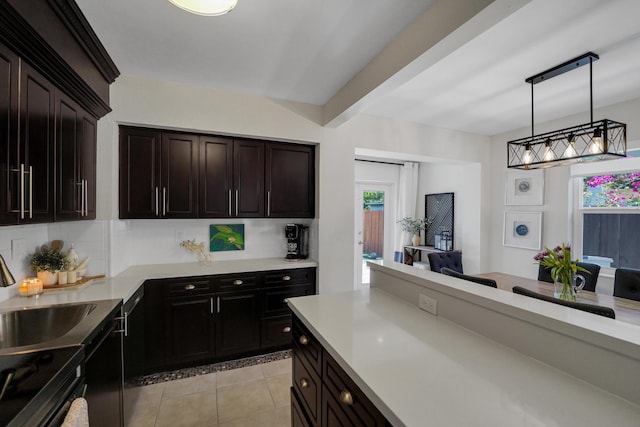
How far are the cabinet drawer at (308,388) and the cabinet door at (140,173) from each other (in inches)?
77.4

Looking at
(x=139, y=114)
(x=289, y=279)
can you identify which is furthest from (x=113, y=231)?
(x=289, y=279)

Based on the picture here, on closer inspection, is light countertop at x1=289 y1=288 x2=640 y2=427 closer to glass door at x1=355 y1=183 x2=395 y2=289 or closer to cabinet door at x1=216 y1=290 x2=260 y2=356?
cabinet door at x1=216 y1=290 x2=260 y2=356

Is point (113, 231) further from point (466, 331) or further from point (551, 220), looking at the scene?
point (551, 220)

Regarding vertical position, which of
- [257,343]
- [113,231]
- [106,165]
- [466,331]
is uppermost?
[106,165]

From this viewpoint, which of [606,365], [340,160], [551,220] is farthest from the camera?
[551,220]

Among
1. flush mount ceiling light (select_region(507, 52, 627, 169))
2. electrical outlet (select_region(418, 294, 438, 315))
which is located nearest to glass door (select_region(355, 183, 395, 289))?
flush mount ceiling light (select_region(507, 52, 627, 169))

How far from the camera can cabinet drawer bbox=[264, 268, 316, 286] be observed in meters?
2.92

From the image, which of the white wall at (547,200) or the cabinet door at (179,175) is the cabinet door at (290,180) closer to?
the cabinet door at (179,175)

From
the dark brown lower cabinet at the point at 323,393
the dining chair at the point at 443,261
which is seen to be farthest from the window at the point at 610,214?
the dark brown lower cabinet at the point at 323,393

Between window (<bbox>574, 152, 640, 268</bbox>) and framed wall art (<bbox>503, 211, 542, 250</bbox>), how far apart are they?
40 centimetres

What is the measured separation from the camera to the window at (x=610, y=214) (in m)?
3.03

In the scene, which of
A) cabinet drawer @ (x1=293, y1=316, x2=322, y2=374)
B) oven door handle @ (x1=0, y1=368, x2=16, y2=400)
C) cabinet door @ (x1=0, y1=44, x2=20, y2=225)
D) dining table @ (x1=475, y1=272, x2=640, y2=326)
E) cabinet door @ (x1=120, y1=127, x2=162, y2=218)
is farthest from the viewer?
cabinet door @ (x1=120, y1=127, x2=162, y2=218)

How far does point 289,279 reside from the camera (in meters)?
3.02

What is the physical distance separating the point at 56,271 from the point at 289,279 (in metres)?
1.89
